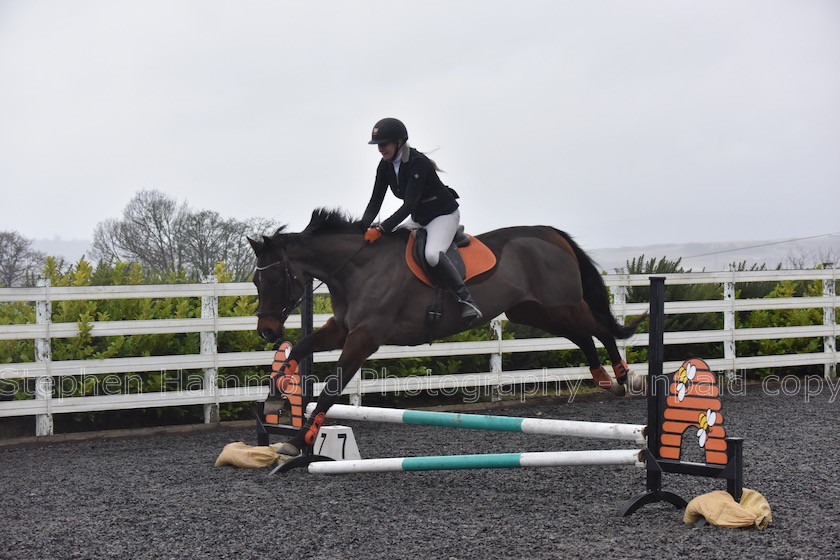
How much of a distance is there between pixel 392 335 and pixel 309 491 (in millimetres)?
1036

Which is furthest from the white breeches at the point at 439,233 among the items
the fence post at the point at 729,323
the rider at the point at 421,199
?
the fence post at the point at 729,323

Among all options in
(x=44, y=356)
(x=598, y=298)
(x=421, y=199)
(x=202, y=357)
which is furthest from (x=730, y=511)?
(x=44, y=356)

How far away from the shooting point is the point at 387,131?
4652 millimetres

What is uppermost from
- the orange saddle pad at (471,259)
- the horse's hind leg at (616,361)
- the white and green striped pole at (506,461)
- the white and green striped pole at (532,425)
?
the orange saddle pad at (471,259)

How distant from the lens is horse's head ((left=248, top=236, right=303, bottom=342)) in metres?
4.72

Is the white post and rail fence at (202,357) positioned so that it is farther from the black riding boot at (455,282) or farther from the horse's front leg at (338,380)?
the black riding boot at (455,282)

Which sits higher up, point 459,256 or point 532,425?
point 459,256

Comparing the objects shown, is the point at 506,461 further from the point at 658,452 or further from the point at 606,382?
the point at 606,382

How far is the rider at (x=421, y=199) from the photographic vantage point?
470 cm

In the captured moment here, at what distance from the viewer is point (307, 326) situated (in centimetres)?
538

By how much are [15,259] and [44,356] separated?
A: 4.15 meters

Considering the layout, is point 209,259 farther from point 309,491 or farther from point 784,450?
point 784,450

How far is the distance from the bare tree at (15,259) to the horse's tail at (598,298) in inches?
242

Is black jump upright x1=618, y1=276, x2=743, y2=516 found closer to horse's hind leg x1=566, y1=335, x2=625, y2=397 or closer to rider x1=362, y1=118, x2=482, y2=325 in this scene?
rider x1=362, y1=118, x2=482, y2=325
